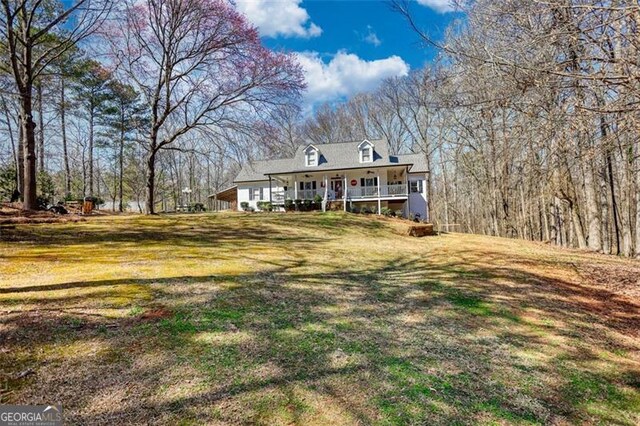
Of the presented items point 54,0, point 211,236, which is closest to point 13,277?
point 211,236

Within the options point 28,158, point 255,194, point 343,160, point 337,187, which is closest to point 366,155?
point 343,160

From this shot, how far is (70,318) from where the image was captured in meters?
3.42

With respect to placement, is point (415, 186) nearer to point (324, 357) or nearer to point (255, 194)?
point (255, 194)

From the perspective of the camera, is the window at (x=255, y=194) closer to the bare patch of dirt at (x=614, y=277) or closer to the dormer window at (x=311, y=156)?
the dormer window at (x=311, y=156)

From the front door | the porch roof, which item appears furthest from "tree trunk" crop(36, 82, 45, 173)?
the front door

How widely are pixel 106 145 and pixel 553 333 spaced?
33.2 m

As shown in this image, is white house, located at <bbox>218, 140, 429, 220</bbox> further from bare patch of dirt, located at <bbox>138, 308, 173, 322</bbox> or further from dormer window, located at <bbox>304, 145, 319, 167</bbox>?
bare patch of dirt, located at <bbox>138, 308, 173, 322</bbox>

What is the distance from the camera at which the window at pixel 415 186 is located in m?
25.2

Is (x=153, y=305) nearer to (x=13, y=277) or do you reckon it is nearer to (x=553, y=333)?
(x=13, y=277)

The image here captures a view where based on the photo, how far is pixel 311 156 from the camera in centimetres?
2497

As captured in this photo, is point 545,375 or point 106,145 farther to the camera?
point 106,145

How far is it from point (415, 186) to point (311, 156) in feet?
27.5

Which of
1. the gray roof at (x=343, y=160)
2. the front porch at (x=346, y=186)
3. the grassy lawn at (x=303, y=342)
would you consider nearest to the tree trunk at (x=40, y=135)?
the gray roof at (x=343, y=160)

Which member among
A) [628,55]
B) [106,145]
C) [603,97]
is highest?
[106,145]
